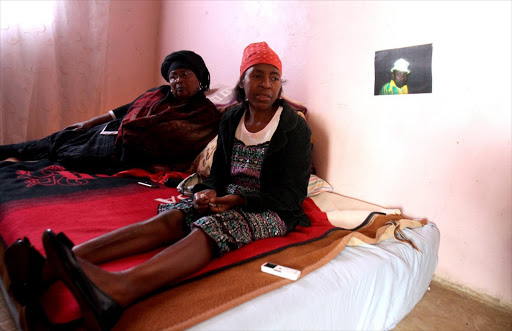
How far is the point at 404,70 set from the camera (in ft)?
4.77

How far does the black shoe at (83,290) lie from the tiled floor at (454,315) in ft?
3.29

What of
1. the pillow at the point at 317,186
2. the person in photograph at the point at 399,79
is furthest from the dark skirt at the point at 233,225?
the person in photograph at the point at 399,79

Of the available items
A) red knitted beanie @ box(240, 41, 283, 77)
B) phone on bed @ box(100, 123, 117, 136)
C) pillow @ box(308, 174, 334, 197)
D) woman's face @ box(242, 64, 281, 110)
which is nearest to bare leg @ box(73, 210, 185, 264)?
woman's face @ box(242, 64, 281, 110)

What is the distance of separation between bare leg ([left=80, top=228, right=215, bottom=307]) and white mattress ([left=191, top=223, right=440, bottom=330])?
0.16 meters

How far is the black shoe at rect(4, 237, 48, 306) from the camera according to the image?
0.72 meters

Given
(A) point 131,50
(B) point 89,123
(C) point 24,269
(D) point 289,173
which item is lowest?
(C) point 24,269

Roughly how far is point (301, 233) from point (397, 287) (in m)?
0.37

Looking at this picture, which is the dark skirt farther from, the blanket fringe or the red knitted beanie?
the red knitted beanie

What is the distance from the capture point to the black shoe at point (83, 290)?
625mm

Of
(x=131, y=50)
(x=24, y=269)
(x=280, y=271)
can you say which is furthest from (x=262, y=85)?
(x=131, y=50)

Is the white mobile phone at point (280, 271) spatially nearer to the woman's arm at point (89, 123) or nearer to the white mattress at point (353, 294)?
the white mattress at point (353, 294)

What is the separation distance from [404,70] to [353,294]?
1.00 meters

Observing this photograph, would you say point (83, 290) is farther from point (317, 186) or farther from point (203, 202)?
point (317, 186)

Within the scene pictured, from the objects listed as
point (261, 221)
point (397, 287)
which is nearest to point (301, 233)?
point (261, 221)
